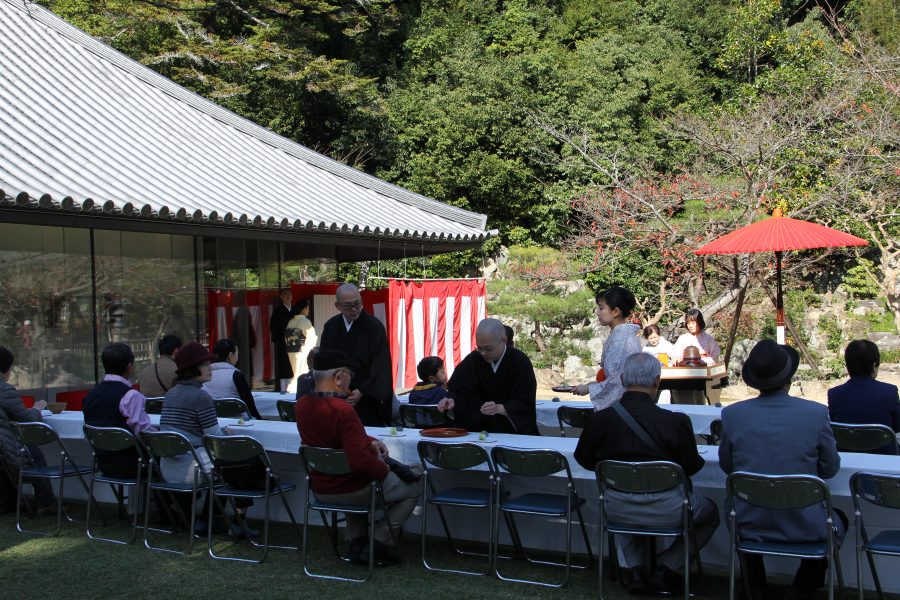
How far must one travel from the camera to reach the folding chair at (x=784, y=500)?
12.5 ft

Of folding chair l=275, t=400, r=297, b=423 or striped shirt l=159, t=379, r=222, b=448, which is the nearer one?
striped shirt l=159, t=379, r=222, b=448

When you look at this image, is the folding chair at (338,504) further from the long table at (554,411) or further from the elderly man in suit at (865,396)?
the elderly man in suit at (865,396)

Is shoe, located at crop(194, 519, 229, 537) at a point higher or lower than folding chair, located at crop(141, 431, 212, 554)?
lower

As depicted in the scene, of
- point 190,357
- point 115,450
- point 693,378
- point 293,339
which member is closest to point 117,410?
point 115,450

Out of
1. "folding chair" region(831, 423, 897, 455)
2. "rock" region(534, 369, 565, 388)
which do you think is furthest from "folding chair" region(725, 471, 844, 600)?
"rock" region(534, 369, 565, 388)

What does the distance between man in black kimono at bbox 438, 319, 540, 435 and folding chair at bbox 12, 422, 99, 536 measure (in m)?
2.63

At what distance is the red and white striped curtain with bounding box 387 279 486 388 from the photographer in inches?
488

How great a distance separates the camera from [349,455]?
4.71 m

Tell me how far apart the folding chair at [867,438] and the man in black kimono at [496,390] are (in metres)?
1.85

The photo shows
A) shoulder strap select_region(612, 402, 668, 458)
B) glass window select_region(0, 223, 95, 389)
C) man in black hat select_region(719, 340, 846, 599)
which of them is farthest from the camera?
glass window select_region(0, 223, 95, 389)

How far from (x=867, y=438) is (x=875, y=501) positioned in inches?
42.1

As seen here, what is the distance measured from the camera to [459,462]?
4.92 metres

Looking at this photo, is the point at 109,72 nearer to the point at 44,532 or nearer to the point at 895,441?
the point at 44,532

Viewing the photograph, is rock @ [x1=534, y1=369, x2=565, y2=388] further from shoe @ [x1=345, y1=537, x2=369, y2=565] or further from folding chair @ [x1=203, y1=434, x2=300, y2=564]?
shoe @ [x1=345, y1=537, x2=369, y2=565]
